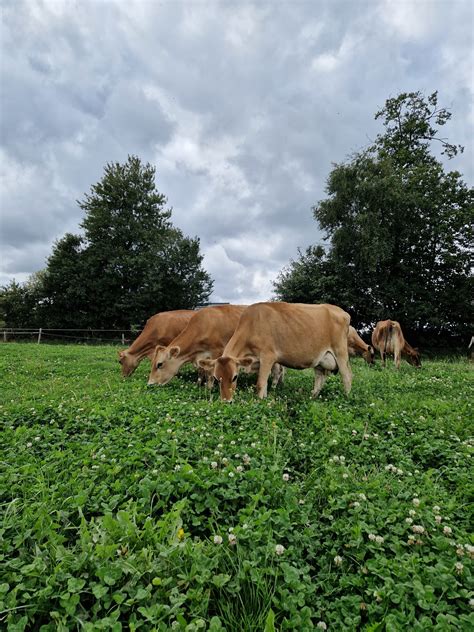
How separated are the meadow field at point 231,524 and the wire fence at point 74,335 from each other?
28.4m

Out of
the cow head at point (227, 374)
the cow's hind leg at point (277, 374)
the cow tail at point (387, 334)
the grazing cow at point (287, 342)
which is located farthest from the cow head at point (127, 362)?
the cow tail at point (387, 334)

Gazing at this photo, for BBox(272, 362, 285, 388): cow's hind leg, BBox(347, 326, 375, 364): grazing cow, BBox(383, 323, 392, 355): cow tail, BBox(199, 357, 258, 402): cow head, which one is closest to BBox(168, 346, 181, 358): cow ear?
BBox(199, 357, 258, 402): cow head

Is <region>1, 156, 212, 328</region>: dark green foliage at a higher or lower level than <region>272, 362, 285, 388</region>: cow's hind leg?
higher

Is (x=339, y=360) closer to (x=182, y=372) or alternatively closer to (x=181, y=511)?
(x=182, y=372)

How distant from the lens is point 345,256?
30.3 metres

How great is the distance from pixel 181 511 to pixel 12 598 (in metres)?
1.20

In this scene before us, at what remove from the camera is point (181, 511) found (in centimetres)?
272

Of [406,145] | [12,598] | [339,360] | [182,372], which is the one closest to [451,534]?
[12,598]

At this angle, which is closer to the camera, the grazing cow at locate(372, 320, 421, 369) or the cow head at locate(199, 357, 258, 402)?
the cow head at locate(199, 357, 258, 402)

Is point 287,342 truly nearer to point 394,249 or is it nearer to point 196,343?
point 196,343

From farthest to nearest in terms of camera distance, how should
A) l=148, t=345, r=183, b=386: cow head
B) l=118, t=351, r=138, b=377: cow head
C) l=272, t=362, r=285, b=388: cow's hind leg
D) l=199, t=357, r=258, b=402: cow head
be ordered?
l=118, t=351, r=138, b=377: cow head < l=272, t=362, r=285, b=388: cow's hind leg < l=148, t=345, r=183, b=386: cow head < l=199, t=357, r=258, b=402: cow head

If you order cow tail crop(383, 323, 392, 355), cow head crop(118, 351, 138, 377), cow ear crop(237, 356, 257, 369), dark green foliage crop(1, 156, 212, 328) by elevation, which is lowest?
cow head crop(118, 351, 138, 377)

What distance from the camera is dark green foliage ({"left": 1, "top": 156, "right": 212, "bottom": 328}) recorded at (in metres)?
33.2

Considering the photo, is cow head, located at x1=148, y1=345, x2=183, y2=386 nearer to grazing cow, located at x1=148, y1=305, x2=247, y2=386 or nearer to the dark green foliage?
grazing cow, located at x1=148, y1=305, x2=247, y2=386
